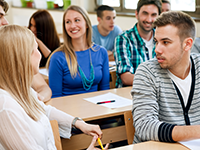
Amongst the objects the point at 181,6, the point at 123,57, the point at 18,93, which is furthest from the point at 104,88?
the point at 181,6

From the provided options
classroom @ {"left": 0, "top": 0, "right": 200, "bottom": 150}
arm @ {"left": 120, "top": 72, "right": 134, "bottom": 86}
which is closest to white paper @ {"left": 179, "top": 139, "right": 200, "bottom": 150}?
classroom @ {"left": 0, "top": 0, "right": 200, "bottom": 150}

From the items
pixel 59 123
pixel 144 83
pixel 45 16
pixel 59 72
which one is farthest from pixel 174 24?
pixel 45 16

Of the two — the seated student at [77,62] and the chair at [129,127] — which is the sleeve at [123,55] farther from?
the chair at [129,127]

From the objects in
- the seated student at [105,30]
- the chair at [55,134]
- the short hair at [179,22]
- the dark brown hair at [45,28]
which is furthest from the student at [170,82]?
the seated student at [105,30]

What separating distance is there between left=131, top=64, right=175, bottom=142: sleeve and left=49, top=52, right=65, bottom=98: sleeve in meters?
0.97

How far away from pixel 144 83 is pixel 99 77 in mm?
1007

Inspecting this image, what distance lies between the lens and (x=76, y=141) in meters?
1.64

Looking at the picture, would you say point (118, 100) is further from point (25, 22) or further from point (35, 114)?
point (25, 22)

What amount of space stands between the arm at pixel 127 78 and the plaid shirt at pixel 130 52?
1.6 inches

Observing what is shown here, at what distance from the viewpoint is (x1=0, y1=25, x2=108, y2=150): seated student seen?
0.95 metres

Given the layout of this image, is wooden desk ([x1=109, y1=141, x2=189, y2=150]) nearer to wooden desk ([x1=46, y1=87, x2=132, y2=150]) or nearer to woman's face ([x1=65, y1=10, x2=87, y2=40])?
wooden desk ([x1=46, y1=87, x2=132, y2=150])

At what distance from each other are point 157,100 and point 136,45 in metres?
1.18

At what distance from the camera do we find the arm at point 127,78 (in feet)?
7.66

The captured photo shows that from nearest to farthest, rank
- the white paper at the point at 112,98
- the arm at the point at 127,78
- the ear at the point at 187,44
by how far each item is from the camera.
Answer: the ear at the point at 187,44, the white paper at the point at 112,98, the arm at the point at 127,78
